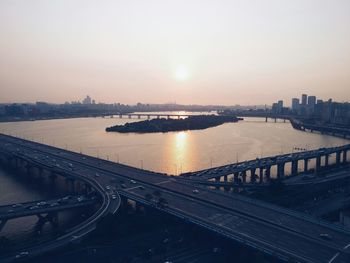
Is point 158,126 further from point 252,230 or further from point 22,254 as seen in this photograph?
point 22,254

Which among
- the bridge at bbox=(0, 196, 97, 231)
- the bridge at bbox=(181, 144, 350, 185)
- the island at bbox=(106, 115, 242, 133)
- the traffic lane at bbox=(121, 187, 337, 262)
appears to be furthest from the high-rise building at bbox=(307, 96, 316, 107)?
the bridge at bbox=(0, 196, 97, 231)

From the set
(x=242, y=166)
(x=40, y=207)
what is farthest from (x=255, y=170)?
(x=40, y=207)

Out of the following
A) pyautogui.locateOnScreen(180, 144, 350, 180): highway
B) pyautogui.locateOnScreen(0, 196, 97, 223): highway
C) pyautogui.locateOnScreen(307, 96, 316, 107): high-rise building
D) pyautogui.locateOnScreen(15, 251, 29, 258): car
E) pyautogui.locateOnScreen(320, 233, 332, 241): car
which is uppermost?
pyautogui.locateOnScreen(307, 96, 316, 107): high-rise building

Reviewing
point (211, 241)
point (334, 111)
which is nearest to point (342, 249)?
point (211, 241)

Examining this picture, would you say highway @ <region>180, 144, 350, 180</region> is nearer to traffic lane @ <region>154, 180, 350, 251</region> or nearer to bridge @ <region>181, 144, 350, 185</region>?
bridge @ <region>181, 144, 350, 185</region>

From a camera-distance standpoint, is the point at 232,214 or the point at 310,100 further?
the point at 310,100

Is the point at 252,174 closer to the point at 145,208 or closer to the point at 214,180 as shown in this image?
the point at 214,180

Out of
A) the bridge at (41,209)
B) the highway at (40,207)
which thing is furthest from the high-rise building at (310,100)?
the bridge at (41,209)
